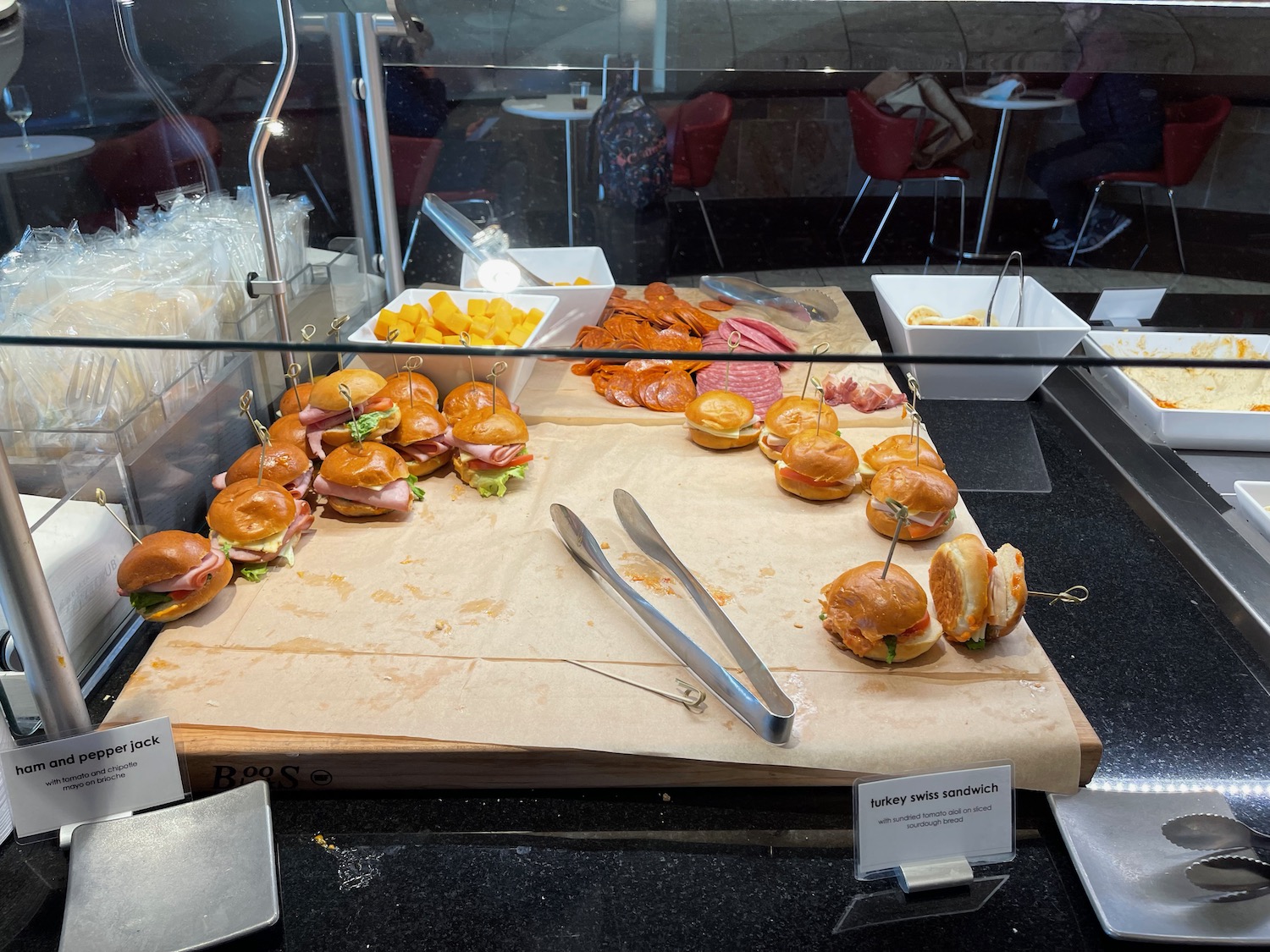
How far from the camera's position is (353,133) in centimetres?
141

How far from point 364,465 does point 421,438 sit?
116mm

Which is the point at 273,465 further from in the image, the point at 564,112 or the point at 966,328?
the point at 966,328

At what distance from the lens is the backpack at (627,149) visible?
1.10m

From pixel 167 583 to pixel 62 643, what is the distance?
18 centimetres

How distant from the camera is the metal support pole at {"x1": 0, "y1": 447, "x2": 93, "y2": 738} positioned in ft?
2.44

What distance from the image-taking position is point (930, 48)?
1.07m

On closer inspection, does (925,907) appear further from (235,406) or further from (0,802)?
(235,406)

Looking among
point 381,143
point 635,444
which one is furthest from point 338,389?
point 635,444

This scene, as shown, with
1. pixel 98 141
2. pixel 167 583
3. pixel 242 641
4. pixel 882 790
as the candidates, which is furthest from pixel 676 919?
pixel 98 141

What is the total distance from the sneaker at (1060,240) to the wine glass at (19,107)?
1.43 meters

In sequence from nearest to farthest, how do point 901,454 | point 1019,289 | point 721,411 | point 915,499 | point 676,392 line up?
point 1019,289 < point 915,499 < point 901,454 < point 721,411 < point 676,392

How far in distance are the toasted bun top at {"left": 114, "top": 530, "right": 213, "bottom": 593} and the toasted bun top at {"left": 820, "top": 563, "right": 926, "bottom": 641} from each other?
77 cm

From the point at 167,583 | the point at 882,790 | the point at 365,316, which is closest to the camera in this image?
the point at 882,790

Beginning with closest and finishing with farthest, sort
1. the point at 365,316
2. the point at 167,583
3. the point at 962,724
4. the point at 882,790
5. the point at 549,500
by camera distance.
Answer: the point at 882,790, the point at 962,724, the point at 167,583, the point at 365,316, the point at 549,500
